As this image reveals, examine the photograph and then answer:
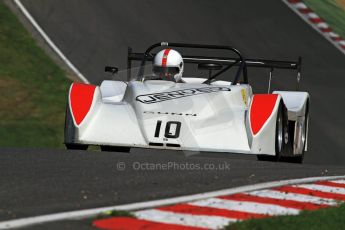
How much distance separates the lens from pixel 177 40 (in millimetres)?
22078

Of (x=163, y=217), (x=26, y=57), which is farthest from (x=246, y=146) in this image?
(x=26, y=57)

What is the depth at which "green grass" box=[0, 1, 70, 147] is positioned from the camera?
51.6 ft

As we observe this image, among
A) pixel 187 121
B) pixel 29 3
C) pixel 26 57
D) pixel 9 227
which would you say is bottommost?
pixel 9 227

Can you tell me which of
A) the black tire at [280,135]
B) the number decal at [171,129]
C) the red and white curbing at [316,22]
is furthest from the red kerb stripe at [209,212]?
the red and white curbing at [316,22]

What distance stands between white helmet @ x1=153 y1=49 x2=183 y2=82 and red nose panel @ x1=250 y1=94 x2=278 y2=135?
1364 millimetres

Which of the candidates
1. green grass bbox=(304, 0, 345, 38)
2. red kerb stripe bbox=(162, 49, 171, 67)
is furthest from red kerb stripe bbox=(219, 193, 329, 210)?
green grass bbox=(304, 0, 345, 38)

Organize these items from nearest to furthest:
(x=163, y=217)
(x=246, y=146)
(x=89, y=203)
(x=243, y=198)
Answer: (x=163, y=217) < (x=89, y=203) < (x=243, y=198) < (x=246, y=146)

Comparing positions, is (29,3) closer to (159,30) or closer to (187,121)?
(159,30)

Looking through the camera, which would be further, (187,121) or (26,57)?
(26,57)

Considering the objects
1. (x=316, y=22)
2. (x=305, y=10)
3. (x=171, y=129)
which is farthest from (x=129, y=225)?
(x=305, y=10)

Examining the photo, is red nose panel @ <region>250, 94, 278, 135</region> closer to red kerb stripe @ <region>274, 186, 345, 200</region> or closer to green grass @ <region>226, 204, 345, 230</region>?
red kerb stripe @ <region>274, 186, 345, 200</region>

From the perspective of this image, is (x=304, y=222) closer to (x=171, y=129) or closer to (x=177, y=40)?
(x=171, y=129)

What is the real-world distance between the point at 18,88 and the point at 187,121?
7187 millimetres

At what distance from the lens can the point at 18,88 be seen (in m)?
17.2
